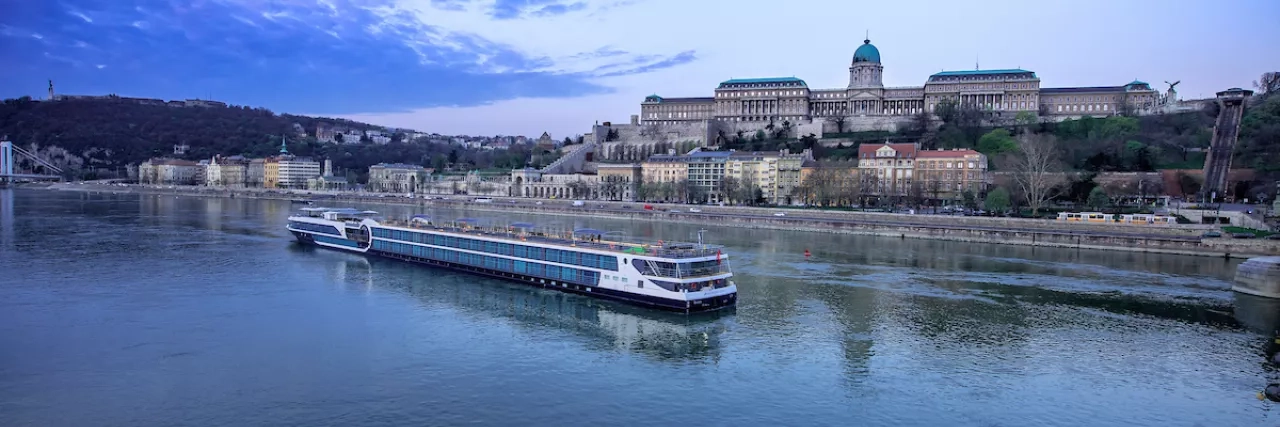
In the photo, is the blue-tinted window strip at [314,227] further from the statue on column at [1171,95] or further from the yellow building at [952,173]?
the statue on column at [1171,95]

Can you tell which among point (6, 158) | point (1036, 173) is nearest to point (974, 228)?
point (1036, 173)

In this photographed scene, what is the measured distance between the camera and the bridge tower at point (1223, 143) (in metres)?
45.4

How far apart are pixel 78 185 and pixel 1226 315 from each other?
124 m

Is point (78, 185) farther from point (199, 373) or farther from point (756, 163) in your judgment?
point (199, 373)

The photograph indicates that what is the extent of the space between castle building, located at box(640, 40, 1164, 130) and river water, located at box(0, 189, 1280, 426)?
50.0 m

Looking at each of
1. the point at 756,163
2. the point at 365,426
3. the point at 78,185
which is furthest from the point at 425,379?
the point at 78,185

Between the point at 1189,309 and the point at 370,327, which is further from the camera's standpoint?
the point at 1189,309

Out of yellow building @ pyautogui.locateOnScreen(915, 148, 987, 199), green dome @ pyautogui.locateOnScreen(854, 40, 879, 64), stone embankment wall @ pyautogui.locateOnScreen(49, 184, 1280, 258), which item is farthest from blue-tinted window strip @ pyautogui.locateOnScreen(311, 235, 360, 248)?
green dome @ pyautogui.locateOnScreen(854, 40, 879, 64)

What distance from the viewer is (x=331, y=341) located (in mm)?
16938

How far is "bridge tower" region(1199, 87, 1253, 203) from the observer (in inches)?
1789

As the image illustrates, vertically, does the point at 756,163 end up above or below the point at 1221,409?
above

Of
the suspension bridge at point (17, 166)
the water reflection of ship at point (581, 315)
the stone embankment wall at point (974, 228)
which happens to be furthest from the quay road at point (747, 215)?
the suspension bridge at point (17, 166)

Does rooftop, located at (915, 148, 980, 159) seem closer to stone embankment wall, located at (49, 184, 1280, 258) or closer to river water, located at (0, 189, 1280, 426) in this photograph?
stone embankment wall, located at (49, 184, 1280, 258)

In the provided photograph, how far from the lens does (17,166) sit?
449ft
